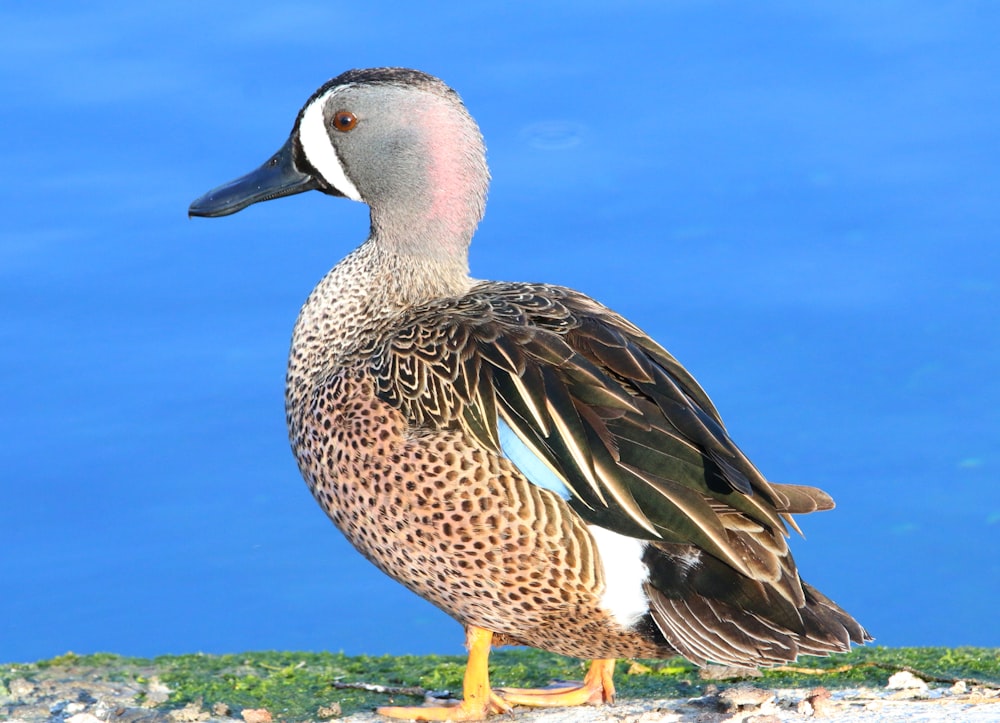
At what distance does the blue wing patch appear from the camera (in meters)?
3.71

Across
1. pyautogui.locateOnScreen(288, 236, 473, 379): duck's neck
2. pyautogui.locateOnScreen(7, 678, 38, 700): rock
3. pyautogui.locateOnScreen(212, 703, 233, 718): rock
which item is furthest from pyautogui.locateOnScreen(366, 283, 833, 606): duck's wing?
pyautogui.locateOnScreen(7, 678, 38, 700): rock

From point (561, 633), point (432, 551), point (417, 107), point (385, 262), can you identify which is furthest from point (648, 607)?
point (417, 107)

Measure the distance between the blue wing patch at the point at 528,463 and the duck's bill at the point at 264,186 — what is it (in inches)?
49.3

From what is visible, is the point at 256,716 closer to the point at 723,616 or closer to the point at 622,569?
the point at 622,569

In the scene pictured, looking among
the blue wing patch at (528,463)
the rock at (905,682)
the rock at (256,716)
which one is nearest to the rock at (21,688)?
the rock at (256,716)

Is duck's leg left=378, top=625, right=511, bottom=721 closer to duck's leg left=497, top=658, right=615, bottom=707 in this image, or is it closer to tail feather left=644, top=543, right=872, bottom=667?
duck's leg left=497, top=658, right=615, bottom=707

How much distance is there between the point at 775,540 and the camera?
12.2ft

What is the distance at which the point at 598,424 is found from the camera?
3.74 meters

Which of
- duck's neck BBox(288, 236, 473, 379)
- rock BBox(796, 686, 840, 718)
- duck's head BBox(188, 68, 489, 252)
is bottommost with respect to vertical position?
rock BBox(796, 686, 840, 718)

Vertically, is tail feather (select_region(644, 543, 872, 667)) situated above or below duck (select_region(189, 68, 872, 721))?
below

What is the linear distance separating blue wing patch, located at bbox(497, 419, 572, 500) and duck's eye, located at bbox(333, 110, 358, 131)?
44.8 inches

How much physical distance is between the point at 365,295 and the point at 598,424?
92 centimetres

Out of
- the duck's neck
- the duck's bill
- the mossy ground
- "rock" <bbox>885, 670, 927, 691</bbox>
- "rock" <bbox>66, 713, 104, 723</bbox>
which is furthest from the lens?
the duck's bill

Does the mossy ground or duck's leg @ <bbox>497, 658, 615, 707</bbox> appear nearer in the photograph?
duck's leg @ <bbox>497, 658, 615, 707</bbox>
